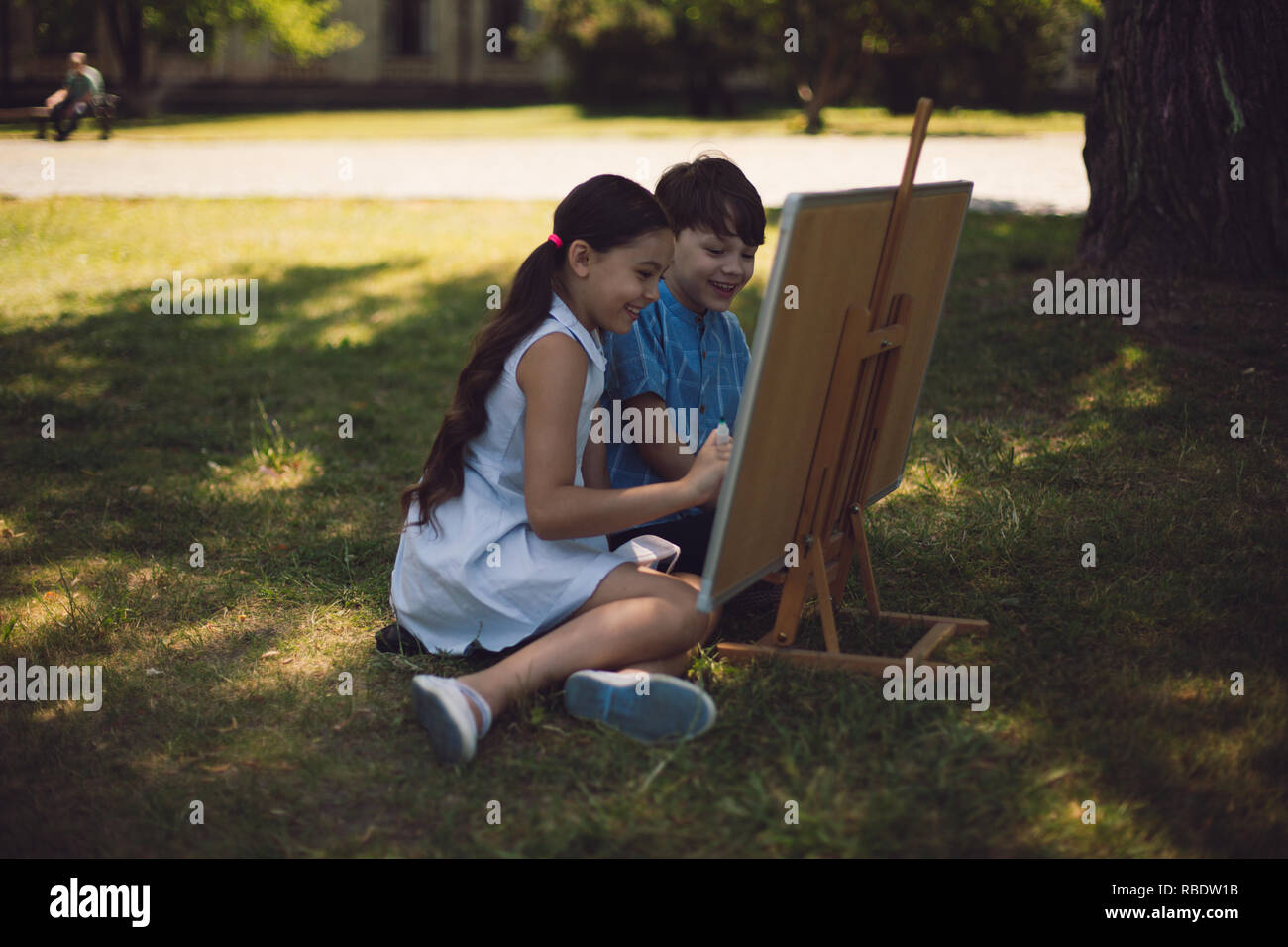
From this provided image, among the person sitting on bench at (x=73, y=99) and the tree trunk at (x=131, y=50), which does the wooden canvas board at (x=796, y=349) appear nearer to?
the person sitting on bench at (x=73, y=99)

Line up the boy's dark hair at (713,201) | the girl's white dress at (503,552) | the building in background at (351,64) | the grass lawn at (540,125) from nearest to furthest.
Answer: the girl's white dress at (503,552)
the boy's dark hair at (713,201)
the grass lawn at (540,125)
the building in background at (351,64)

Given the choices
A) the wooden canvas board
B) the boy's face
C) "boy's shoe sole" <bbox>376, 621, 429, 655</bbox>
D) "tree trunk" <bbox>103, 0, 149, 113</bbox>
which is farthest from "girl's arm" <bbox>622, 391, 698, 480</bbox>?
"tree trunk" <bbox>103, 0, 149, 113</bbox>

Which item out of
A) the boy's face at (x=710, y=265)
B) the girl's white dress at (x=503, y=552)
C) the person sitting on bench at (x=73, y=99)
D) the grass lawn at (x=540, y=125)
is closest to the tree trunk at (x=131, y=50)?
the grass lawn at (x=540, y=125)

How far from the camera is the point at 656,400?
3297 mm

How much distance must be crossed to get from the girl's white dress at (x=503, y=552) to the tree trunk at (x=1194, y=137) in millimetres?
4063

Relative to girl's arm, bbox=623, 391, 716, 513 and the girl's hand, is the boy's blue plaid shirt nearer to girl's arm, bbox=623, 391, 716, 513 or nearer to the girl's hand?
girl's arm, bbox=623, 391, 716, 513

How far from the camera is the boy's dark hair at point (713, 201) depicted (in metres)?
3.20

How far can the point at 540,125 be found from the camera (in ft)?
83.2

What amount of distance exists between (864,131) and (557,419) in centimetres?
1984

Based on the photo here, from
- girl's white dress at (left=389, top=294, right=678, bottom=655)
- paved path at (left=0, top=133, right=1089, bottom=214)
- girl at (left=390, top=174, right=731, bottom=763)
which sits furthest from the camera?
paved path at (left=0, top=133, right=1089, bottom=214)

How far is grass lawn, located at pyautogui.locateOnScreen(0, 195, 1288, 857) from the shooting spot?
254 centimetres

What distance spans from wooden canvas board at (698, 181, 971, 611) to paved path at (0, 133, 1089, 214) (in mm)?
7548

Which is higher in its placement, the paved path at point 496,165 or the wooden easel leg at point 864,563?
the paved path at point 496,165
